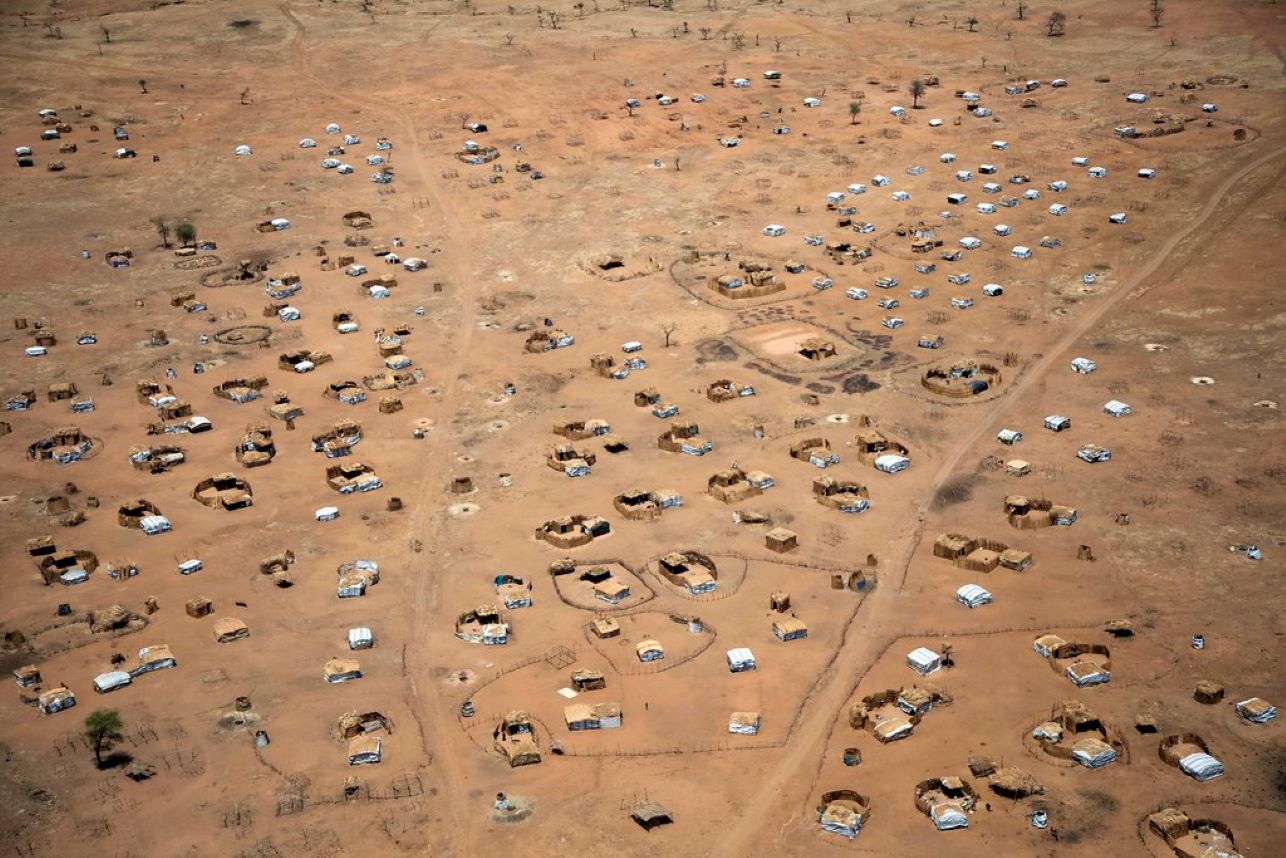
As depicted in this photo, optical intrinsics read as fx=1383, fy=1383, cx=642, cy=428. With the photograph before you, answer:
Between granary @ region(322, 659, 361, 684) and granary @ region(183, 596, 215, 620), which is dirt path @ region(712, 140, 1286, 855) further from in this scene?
granary @ region(183, 596, 215, 620)

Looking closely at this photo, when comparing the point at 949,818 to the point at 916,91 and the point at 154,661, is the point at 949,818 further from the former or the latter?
the point at 916,91

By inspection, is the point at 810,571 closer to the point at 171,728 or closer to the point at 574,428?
the point at 574,428

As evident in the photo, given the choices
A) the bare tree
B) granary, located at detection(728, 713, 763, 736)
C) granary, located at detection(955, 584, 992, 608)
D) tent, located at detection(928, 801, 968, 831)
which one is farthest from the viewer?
the bare tree

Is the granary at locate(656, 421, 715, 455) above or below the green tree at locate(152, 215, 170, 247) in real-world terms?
below

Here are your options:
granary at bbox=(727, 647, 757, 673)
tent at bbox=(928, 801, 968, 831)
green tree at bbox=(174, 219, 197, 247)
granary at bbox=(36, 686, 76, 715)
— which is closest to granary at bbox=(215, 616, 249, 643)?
granary at bbox=(36, 686, 76, 715)

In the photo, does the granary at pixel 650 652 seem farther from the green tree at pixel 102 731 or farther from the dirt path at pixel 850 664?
the green tree at pixel 102 731

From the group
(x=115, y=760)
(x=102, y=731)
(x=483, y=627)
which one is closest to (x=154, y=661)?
(x=102, y=731)

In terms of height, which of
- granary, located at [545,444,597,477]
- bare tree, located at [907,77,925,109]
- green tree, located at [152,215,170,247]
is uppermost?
bare tree, located at [907,77,925,109]
